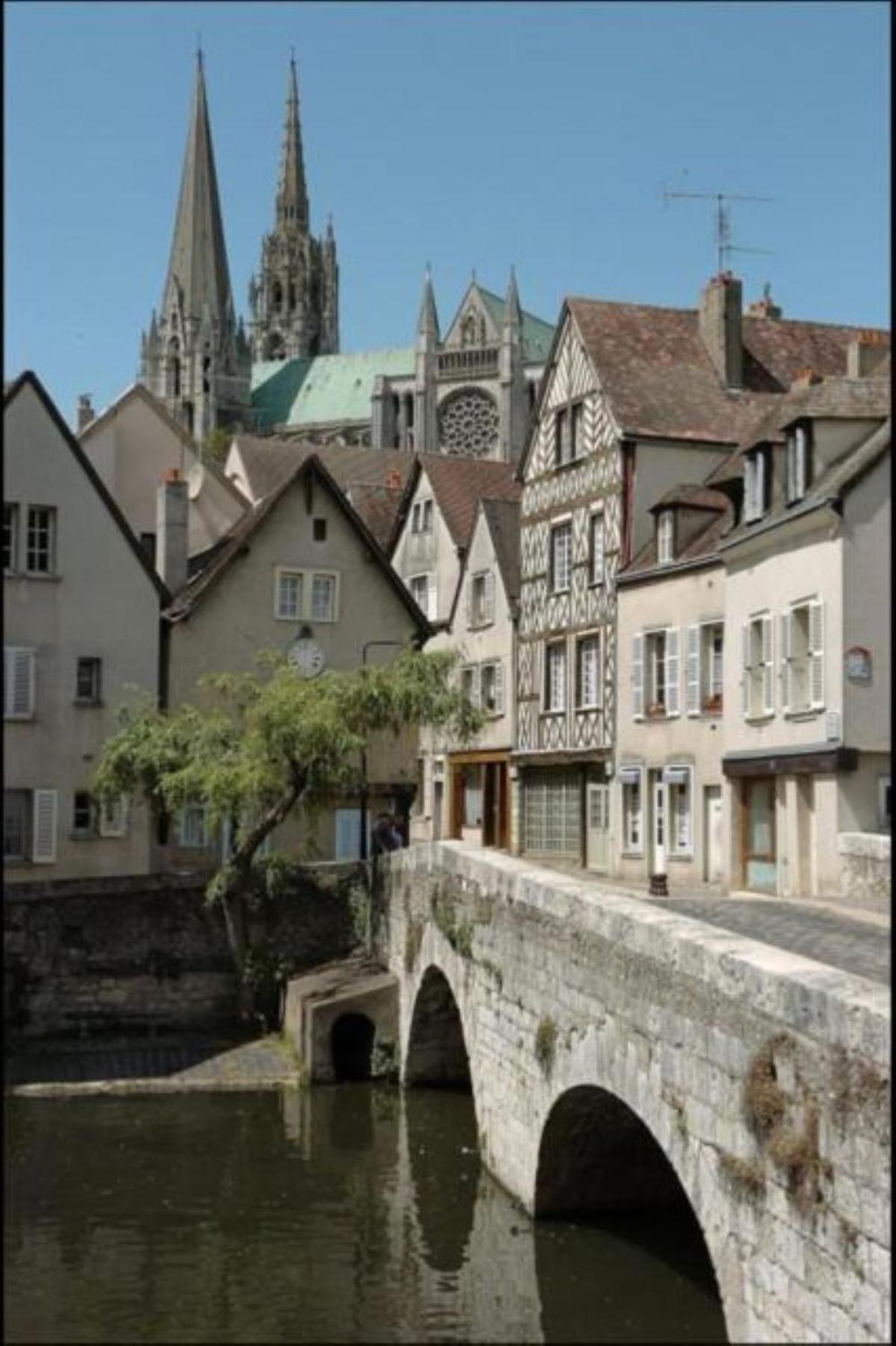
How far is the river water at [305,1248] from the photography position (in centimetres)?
1238

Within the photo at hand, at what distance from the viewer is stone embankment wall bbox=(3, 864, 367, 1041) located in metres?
24.2

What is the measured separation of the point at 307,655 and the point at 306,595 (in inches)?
41.3

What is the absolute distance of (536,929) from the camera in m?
Result: 14.4

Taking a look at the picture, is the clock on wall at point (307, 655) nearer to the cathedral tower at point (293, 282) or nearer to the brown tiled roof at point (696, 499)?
the brown tiled roof at point (696, 499)

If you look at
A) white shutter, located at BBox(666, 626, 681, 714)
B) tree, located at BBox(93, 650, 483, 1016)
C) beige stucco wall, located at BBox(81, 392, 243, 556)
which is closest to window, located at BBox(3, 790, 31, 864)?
tree, located at BBox(93, 650, 483, 1016)

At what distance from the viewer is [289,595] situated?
2916 cm

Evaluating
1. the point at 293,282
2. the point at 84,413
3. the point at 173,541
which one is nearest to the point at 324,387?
the point at 293,282

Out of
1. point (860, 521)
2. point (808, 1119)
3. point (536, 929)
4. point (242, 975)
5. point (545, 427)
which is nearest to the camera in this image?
point (808, 1119)

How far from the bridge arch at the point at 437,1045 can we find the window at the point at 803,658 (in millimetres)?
5656

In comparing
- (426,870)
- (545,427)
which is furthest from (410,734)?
(426,870)

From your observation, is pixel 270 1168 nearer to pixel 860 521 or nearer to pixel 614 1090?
pixel 614 1090

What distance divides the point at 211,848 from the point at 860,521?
13.5 m

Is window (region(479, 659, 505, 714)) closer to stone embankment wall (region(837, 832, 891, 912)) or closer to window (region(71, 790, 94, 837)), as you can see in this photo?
window (region(71, 790, 94, 837))

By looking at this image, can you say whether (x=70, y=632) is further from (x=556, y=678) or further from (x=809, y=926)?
(x=809, y=926)
